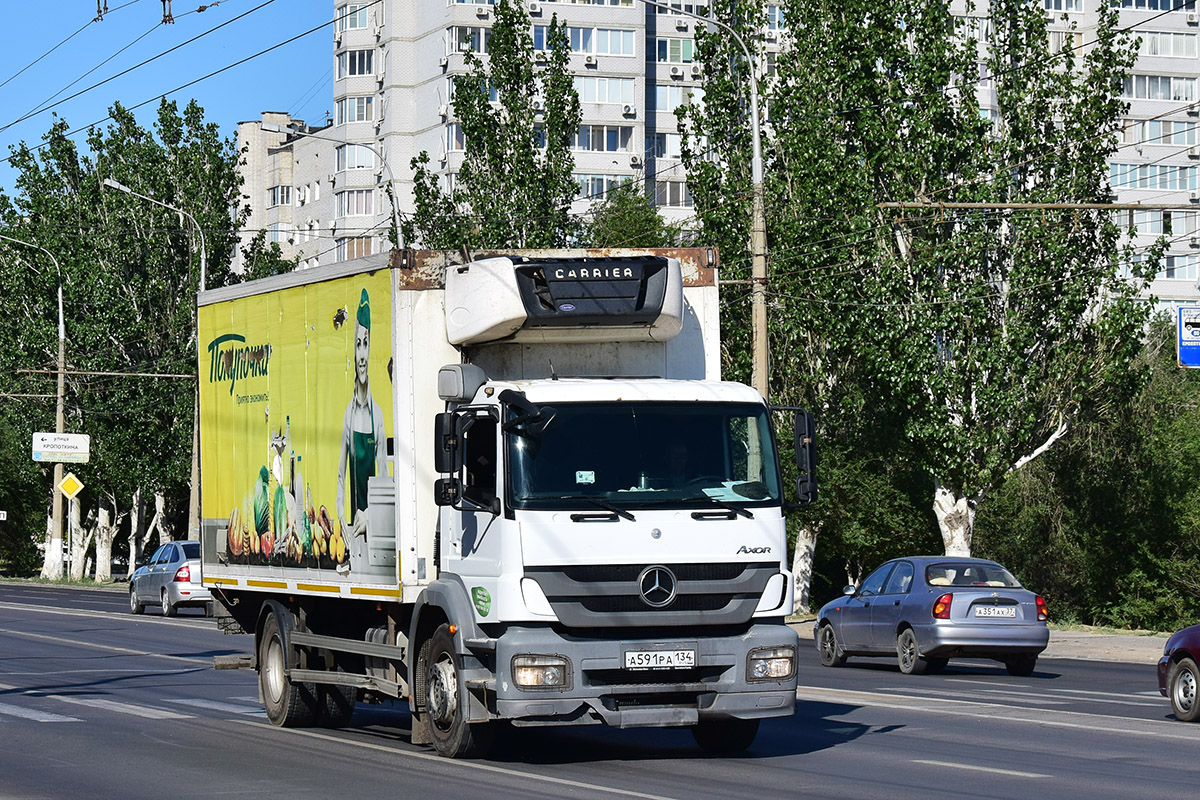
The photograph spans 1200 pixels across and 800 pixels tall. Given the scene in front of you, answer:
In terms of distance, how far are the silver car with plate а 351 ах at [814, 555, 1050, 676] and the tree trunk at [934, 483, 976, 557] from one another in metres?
Result: 18.8

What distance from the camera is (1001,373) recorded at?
41.1 m

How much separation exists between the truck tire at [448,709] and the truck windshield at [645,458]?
50.9 inches

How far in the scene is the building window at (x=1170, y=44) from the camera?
100500 mm

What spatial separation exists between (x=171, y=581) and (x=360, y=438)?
25891 mm

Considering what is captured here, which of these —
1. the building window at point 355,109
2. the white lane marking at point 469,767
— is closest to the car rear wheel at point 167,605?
the white lane marking at point 469,767

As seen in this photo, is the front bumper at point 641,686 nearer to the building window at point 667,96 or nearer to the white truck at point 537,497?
the white truck at point 537,497

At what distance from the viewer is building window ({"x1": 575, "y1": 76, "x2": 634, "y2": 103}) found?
93.9 meters

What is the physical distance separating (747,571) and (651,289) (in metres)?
2.18

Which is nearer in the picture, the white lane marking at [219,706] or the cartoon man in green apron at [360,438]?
the cartoon man in green apron at [360,438]

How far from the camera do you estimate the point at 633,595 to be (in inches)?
484

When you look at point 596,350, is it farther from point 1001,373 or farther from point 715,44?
point 715,44

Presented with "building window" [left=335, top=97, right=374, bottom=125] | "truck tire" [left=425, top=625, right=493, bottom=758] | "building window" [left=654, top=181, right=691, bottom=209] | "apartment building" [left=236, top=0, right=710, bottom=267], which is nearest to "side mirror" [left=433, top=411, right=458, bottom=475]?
"truck tire" [left=425, top=625, right=493, bottom=758]

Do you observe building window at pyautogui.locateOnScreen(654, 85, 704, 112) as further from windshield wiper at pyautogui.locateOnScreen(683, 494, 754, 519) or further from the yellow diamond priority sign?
windshield wiper at pyautogui.locateOnScreen(683, 494, 754, 519)

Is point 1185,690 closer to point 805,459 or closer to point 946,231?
point 805,459
